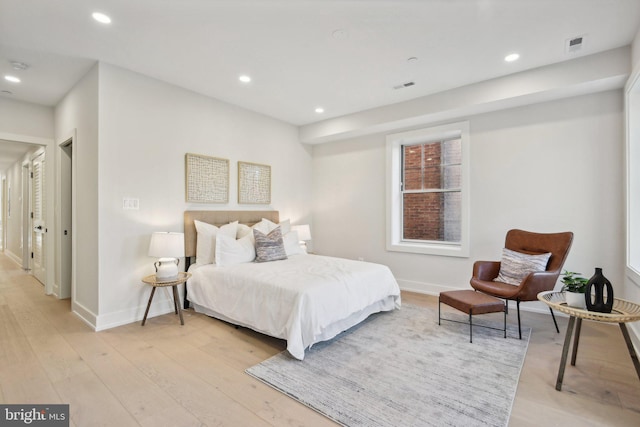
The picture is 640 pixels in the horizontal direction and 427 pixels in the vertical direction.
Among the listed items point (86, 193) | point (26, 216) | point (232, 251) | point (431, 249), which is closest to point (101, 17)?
point (86, 193)

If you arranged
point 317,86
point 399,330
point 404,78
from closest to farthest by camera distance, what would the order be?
point 399,330 → point 404,78 → point 317,86

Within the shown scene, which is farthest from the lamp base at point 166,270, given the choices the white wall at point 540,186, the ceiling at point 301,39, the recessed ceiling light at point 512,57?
the recessed ceiling light at point 512,57

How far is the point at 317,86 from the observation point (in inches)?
149

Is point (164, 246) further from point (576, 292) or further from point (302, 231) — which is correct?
point (576, 292)

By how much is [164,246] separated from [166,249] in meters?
0.04

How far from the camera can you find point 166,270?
3.24 metres

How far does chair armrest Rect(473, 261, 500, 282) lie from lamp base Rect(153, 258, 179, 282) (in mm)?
3411

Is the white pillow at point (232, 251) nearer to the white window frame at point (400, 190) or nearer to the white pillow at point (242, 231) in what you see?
the white pillow at point (242, 231)

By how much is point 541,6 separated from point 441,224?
2.90 meters

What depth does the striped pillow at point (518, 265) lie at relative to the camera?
10.4ft

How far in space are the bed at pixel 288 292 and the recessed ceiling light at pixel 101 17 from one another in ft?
6.79

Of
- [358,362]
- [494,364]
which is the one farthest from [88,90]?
[494,364]

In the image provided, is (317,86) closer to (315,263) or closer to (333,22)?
(333,22)

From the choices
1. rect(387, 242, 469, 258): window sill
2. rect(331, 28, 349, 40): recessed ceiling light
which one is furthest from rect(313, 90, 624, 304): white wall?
rect(331, 28, 349, 40): recessed ceiling light
